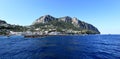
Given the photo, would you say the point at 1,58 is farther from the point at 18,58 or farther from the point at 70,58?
the point at 70,58

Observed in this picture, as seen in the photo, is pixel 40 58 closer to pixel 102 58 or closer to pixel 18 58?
pixel 18 58

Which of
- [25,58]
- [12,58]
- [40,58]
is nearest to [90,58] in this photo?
[40,58]

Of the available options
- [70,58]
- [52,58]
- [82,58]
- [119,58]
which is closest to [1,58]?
[52,58]

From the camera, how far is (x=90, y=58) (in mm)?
36625

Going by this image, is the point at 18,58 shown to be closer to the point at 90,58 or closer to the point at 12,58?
the point at 12,58

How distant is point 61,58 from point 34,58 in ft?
26.5

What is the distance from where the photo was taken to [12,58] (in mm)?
36312

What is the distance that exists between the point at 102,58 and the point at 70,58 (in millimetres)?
9681

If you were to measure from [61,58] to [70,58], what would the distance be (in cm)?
275

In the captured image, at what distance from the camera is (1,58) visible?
36594mm

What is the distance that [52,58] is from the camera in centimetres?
3566

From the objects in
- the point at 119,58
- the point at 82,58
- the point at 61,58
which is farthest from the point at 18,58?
the point at 119,58

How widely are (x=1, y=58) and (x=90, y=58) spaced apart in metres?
26.8

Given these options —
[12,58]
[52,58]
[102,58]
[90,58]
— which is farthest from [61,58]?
[12,58]
